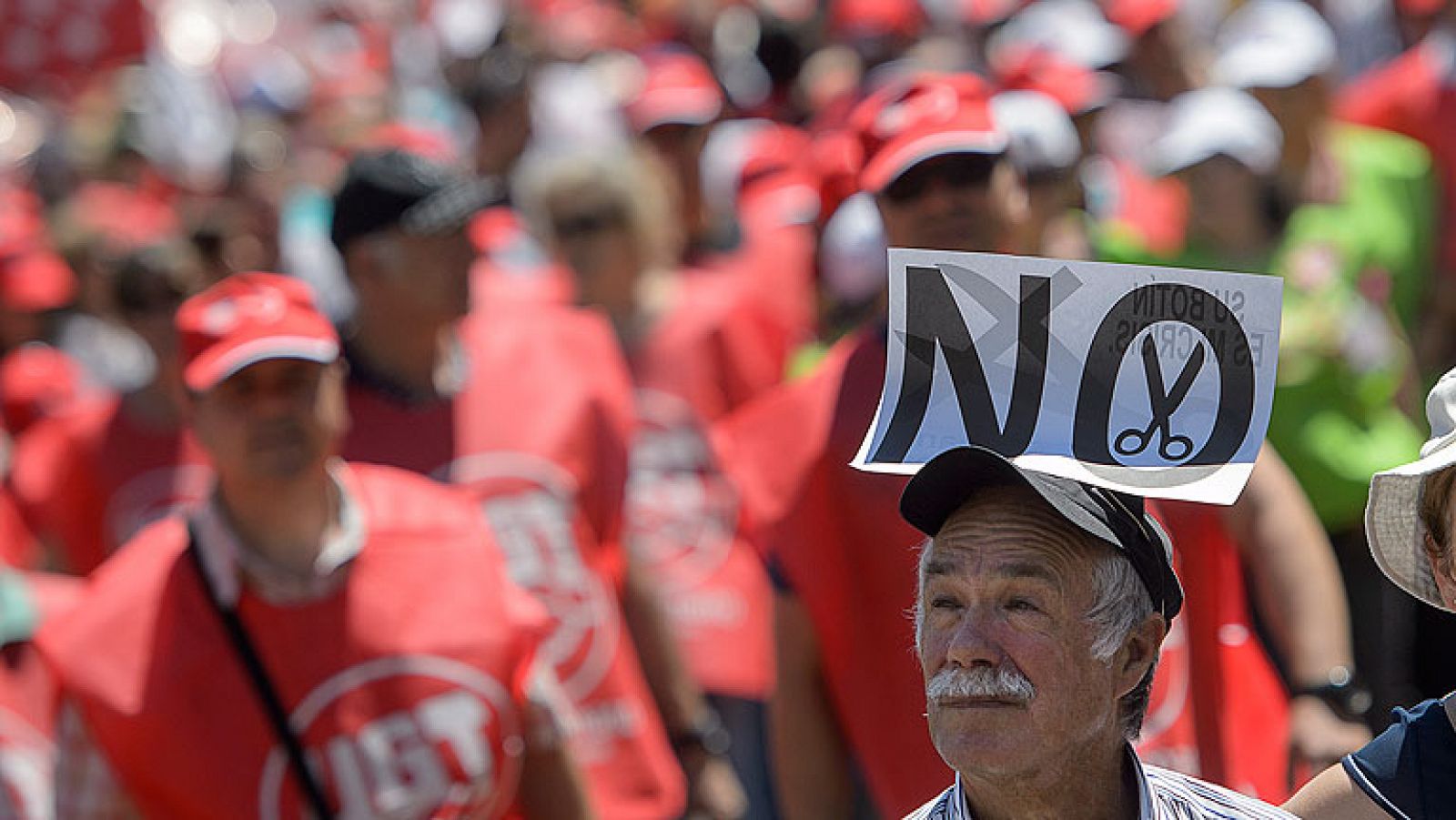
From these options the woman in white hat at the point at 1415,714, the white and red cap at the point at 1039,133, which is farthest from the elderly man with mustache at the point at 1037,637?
the white and red cap at the point at 1039,133

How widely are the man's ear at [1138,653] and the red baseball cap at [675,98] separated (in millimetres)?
5926

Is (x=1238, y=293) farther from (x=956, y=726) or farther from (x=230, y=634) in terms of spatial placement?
(x=230, y=634)

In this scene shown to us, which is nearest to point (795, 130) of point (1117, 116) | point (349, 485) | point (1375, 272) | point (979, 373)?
point (1117, 116)

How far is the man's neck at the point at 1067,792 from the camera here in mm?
3072

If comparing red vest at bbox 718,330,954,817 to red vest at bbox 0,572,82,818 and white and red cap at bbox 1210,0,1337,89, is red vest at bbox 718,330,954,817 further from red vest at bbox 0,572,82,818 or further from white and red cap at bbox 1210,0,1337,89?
white and red cap at bbox 1210,0,1337,89

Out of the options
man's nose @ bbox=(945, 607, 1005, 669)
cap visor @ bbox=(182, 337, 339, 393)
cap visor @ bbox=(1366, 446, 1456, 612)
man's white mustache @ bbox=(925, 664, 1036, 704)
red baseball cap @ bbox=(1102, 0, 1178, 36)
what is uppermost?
red baseball cap @ bbox=(1102, 0, 1178, 36)

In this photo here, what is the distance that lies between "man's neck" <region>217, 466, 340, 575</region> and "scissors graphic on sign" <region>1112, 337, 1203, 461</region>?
7.65 feet

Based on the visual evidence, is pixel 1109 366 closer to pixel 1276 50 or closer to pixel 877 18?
pixel 1276 50

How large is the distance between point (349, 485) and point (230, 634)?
42 cm

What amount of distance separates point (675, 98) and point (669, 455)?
7.40 feet

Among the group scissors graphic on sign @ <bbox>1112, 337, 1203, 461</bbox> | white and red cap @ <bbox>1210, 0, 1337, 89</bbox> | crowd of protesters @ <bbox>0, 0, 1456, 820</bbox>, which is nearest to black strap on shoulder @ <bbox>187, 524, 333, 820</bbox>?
crowd of protesters @ <bbox>0, 0, 1456, 820</bbox>

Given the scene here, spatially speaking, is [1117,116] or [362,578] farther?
[1117,116]

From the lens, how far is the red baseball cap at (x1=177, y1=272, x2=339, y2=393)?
5.16m

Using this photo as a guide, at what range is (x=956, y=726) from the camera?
303 cm
